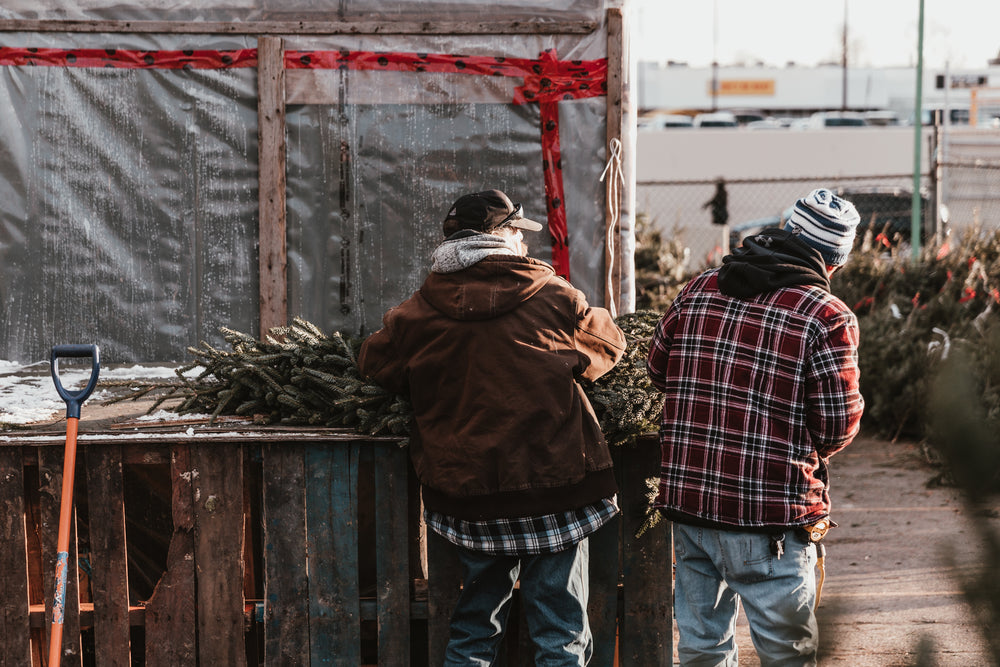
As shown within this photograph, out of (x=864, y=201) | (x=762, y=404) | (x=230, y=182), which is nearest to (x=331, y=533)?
(x=762, y=404)

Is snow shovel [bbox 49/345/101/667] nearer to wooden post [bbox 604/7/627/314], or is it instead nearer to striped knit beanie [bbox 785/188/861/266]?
striped knit beanie [bbox 785/188/861/266]

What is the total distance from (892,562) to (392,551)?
11.2ft

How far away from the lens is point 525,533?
10.3 ft

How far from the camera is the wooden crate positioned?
3.47 metres

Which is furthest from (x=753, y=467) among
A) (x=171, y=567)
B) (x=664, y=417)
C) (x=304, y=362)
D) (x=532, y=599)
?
(x=171, y=567)

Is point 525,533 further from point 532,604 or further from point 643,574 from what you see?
point 643,574

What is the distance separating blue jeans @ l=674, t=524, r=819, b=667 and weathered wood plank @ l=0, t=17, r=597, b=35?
2.74 meters

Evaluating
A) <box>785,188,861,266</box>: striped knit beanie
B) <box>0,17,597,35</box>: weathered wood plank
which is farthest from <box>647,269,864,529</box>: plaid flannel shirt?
<box>0,17,597,35</box>: weathered wood plank

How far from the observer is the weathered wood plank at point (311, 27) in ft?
15.8

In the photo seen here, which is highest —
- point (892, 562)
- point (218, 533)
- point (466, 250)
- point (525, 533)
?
point (466, 250)

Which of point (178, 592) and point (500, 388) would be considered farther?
point (178, 592)

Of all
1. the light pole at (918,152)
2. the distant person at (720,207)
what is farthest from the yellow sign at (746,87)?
the distant person at (720,207)

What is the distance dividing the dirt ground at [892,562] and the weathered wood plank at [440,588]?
1.34 meters

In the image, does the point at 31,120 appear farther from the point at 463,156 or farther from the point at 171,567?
the point at 171,567
